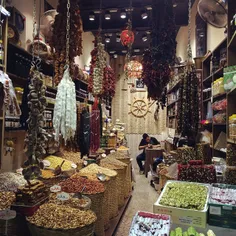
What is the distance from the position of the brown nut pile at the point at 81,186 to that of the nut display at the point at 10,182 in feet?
1.48

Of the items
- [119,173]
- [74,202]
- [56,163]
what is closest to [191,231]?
[74,202]

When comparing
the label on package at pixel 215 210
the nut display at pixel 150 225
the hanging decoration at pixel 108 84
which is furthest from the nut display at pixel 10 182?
the hanging decoration at pixel 108 84

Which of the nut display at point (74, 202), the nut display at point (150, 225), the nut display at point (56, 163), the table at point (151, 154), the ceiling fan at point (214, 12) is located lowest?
the table at point (151, 154)

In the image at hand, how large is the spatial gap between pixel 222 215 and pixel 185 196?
309 mm

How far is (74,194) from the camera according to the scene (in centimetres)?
233

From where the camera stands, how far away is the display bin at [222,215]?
1578 millimetres

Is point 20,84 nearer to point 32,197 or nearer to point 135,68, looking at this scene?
point 32,197

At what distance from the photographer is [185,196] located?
6.07 ft

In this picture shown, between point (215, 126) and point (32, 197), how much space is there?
3.31m

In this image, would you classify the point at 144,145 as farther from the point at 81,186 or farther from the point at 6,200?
the point at 6,200

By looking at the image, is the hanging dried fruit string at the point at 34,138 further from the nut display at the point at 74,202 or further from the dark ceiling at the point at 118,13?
the dark ceiling at the point at 118,13

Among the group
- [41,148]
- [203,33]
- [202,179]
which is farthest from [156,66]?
[203,33]

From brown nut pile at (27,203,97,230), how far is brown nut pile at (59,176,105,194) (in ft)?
2.00

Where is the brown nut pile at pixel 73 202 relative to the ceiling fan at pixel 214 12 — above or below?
below
